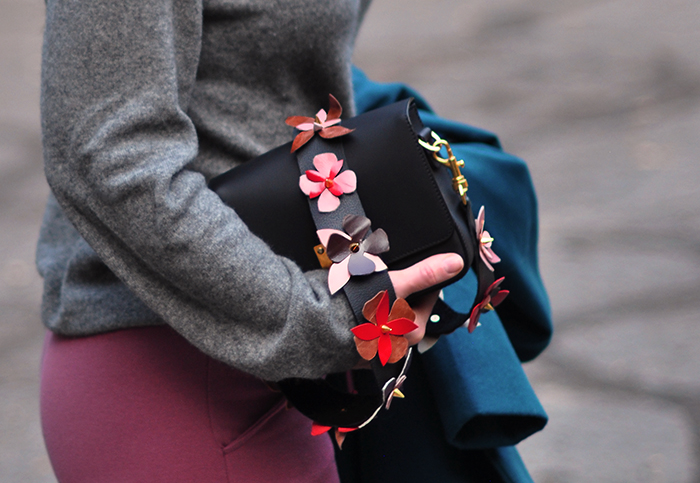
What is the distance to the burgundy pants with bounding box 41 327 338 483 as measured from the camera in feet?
2.96

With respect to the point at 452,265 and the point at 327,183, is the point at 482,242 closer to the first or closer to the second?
the point at 452,265

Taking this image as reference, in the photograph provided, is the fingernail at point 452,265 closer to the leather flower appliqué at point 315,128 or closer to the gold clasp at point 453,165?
the gold clasp at point 453,165

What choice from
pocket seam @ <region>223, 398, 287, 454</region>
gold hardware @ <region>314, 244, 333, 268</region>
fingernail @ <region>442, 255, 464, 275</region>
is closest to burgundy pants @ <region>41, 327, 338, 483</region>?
pocket seam @ <region>223, 398, 287, 454</region>

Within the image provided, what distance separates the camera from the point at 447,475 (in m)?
1.11

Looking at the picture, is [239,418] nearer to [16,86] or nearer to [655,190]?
[655,190]

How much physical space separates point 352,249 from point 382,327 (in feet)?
0.33

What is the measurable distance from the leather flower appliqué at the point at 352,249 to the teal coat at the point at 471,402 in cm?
30

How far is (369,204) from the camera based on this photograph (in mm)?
886

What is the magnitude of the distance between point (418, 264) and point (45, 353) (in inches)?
23.0

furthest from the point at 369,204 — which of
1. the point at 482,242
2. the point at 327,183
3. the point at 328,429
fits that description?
the point at 328,429

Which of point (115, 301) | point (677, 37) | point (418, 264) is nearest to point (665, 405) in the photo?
point (418, 264)

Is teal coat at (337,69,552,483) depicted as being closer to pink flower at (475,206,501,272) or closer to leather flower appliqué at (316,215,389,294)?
pink flower at (475,206,501,272)

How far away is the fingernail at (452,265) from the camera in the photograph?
841 mm

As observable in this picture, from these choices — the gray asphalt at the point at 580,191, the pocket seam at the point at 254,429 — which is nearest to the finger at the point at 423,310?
the pocket seam at the point at 254,429
